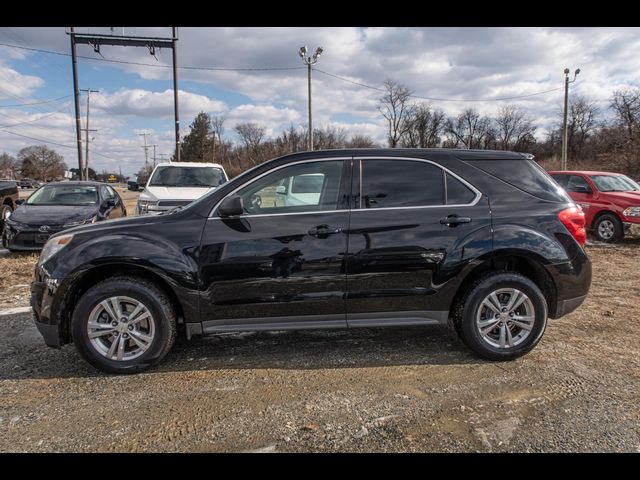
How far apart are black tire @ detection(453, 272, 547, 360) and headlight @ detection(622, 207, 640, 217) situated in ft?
26.6

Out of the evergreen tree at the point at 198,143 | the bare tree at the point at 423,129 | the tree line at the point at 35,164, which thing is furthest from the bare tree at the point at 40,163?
the bare tree at the point at 423,129

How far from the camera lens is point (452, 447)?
257 centimetres

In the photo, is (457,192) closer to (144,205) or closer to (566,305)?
(566,305)

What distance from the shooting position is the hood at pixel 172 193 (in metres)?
Answer: 8.58

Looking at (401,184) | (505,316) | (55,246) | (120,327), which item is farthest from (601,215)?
(55,246)

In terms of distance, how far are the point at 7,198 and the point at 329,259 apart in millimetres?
12120

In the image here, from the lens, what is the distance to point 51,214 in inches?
329

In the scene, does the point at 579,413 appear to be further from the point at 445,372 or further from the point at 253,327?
the point at 253,327

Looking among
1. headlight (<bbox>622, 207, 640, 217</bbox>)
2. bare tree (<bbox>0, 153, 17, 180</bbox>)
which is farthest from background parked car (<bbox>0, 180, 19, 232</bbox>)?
bare tree (<bbox>0, 153, 17, 180</bbox>)

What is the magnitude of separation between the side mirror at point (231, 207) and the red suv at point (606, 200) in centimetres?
991

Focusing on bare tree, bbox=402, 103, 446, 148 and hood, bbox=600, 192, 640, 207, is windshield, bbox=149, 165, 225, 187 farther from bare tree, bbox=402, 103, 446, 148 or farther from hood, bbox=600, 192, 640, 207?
bare tree, bbox=402, 103, 446, 148

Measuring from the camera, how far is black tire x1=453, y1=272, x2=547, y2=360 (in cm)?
368

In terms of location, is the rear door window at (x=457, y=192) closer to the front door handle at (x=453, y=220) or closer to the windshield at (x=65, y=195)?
the front door handle at (x=453, y=220)
